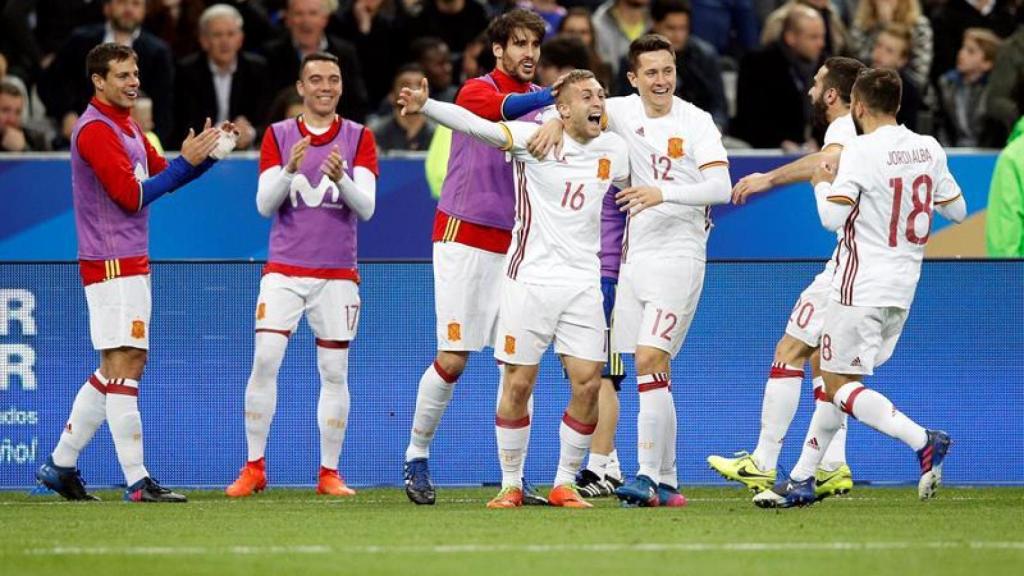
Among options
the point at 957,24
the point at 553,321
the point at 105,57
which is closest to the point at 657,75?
the point at 553,321

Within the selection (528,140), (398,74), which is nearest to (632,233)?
(528,140)

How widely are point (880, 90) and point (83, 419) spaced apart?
4851 millimetres

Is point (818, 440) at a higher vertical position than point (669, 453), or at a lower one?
higher

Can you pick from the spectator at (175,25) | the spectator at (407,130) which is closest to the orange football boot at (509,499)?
the spectator at (407,130)

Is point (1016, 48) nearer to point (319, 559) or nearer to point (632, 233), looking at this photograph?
point (632, 233)

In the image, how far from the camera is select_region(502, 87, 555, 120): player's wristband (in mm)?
11414

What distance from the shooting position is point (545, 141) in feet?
35.9

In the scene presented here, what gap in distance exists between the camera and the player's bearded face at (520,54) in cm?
1159

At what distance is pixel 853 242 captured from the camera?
1086cm

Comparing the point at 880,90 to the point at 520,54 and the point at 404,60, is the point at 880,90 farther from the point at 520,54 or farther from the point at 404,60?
the point at 404,60

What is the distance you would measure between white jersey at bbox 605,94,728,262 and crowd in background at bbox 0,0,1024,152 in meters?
3.87

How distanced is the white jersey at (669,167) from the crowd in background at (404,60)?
12.7 feet

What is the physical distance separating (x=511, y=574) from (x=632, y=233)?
347 cm

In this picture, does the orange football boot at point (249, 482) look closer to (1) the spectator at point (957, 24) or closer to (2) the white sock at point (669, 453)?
(2) the white sock at point (669, 453)
